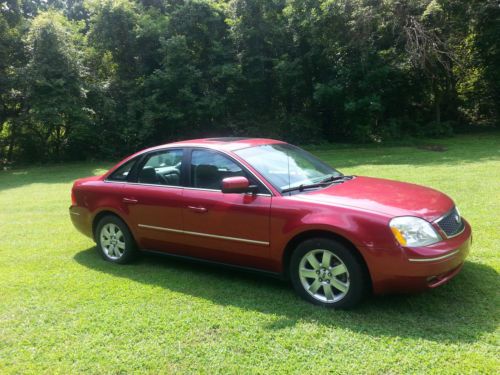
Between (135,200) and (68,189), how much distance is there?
28.2 ft

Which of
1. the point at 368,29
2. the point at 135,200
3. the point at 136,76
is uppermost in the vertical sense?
the point at 368,29

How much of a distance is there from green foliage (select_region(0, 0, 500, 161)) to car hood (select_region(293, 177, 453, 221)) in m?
15.6

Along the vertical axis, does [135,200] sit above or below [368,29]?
below

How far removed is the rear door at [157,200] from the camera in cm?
513

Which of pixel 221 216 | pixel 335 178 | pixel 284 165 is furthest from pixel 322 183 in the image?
pixel 221 216

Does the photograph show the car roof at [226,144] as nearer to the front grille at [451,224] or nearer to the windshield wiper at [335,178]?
the windshield wiper at [335,178]

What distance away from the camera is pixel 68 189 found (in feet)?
43.0

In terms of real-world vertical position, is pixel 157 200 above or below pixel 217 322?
above

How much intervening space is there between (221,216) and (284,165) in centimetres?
93

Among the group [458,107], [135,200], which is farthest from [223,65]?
[135,200]

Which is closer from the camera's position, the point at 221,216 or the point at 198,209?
the point at 221,216

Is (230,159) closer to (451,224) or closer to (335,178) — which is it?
(335,178)

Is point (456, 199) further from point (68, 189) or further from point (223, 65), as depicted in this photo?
point (223, 65)

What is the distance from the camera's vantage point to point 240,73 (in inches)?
870
